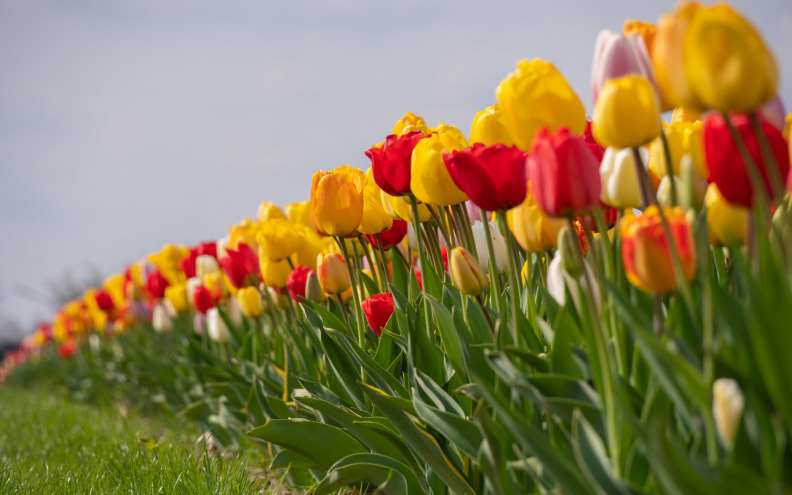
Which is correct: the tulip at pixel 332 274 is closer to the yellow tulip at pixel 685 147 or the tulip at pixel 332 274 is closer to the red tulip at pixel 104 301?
the yellow tulip at pixel 685 147

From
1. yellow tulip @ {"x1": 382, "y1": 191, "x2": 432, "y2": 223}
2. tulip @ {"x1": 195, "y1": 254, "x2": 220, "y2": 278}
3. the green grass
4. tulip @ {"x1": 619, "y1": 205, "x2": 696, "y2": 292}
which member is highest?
yellow tulip @ {"x1": 382, "y1": 191, "x2": 432, "y2": 223}

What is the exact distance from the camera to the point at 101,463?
312 centimetres

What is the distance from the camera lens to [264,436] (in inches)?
91.1

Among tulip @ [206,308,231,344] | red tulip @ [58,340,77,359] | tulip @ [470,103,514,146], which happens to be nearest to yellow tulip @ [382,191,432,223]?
tulip @ [470,103,514,146]

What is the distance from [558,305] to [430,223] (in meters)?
0.89

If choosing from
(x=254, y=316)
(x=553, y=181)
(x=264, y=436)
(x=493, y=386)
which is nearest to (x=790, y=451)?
(x=553, y=181)

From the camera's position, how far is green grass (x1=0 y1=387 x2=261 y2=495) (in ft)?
8.01

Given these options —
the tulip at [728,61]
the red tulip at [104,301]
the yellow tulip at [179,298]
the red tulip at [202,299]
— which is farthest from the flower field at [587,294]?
the red tulip at [104,301]

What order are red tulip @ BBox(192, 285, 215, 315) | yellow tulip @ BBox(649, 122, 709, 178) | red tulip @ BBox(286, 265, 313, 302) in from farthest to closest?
red tulip @ BBox(192, 285, 215, 315), red tulip @ BBox(286, 265, 313, 302), yellow tulip @ BBox(649, 122, 709, 178)

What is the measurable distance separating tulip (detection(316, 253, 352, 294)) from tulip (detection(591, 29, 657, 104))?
127 centimetres

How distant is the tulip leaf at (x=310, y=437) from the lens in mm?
2277

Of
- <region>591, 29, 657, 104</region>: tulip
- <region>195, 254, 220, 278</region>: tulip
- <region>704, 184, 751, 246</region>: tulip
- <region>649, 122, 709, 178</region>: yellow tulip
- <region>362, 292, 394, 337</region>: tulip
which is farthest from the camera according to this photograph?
<region>195, 254, 220, 278</region>: tulip

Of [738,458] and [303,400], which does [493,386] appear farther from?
[303,400]

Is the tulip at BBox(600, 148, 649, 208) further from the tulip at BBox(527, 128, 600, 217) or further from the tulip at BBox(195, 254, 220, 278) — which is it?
the tulip at BBox(195, 254, 220, 278)
